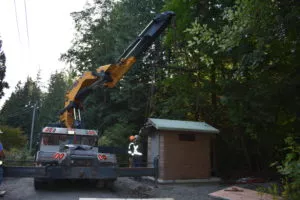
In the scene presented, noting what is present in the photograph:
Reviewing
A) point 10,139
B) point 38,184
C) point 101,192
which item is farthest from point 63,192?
point 10,139

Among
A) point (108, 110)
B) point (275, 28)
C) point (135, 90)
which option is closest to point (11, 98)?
point (108, 110)

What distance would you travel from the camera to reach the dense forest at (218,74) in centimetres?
661

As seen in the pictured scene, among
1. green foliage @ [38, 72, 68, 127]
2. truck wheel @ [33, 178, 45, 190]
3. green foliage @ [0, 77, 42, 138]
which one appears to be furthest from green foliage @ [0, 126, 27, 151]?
truck wheel @ [33, 178, 45, 190]

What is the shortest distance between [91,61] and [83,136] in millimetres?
17190

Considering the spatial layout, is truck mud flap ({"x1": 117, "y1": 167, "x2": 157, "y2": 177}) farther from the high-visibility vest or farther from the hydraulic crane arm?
the hydraulic crane arm

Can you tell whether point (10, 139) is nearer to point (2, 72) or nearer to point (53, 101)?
point (2, 72)

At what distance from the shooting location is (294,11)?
6301 mm

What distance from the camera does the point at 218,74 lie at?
46.2ft

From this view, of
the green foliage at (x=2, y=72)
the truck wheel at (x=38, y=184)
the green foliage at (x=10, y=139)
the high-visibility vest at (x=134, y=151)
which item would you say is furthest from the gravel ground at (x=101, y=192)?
the green foliage at (x=2, y=72)

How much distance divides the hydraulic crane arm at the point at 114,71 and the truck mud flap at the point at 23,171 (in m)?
3.90

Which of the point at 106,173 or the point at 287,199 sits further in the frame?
the point at 106,173

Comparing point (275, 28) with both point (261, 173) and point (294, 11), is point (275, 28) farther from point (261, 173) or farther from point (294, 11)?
point (261, 173)

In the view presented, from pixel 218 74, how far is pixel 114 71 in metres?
6.02

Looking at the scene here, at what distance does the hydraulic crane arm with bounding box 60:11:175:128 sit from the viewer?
1027 centimetres
